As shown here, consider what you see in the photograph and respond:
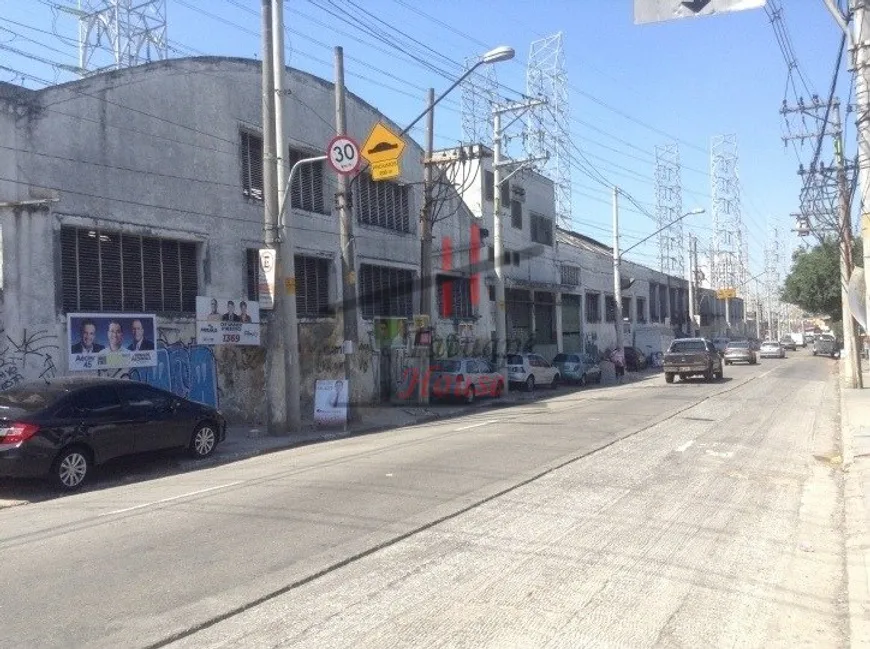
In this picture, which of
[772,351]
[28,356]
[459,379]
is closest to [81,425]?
[28,356]

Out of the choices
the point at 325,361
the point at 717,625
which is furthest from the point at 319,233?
the point at 717,625

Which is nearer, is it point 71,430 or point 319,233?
point 71,430

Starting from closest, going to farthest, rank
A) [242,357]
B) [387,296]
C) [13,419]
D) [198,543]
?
[198,543] < [13,419] < [242,357] < [387,296]

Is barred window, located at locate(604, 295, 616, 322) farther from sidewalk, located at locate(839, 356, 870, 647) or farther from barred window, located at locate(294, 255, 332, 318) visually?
sidewalk, located at locate(839, 356, 870, 647)

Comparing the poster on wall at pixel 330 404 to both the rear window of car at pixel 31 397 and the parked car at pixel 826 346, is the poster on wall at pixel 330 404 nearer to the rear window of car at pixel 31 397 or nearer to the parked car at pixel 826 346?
the rear window of car at pixel 31 397

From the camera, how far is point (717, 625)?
5.73 metres

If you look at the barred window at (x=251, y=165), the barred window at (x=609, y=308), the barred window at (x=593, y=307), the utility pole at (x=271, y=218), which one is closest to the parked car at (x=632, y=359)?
the barred window at (x=593, y=307)

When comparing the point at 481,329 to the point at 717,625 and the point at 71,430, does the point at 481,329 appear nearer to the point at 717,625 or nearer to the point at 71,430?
the point at 71,430

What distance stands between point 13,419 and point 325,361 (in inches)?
538

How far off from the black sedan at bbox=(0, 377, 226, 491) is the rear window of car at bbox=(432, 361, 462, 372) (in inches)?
549

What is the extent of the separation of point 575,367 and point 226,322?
20.6 metres

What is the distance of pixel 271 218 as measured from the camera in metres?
18.1

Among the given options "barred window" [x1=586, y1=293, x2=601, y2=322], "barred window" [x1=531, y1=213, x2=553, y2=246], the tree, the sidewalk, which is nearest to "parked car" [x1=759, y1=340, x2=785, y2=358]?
the tree

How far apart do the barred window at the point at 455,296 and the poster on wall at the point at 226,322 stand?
12486mm
